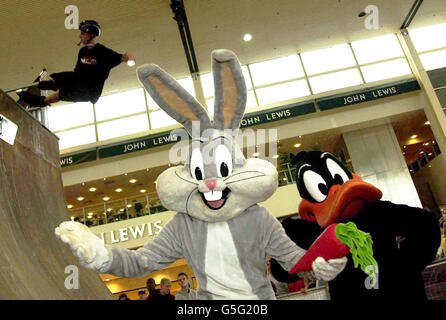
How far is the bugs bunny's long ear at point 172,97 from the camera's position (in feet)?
5.68

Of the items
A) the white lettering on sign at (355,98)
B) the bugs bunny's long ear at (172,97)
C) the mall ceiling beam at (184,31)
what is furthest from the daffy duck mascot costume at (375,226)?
the white lettering on sign at (355,98)

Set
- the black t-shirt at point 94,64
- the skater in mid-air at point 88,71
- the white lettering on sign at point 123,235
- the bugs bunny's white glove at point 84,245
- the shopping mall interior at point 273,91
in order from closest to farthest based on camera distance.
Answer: the bugs bunny's white glove at point 84,245, the skater in mid-air at point 88,71, the black t-shirt at point 94,64, the shopping mall interior at point 273,91, the white lettering on sign at point 123,235

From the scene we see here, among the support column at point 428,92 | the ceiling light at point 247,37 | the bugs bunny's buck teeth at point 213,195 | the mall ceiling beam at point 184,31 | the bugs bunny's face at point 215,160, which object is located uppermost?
the ceiling light at point 247,37

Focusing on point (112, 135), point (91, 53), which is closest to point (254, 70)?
point (112, 135)

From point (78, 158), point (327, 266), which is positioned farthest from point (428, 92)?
point (327, 266)

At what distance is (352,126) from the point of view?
11320 millimetres

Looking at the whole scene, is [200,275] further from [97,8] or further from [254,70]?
[254,70]

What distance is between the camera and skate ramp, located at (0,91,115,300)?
1704 mm

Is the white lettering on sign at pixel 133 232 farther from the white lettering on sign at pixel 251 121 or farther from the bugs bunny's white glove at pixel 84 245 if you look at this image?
the bugs bunny's white glove at pixel 84 245

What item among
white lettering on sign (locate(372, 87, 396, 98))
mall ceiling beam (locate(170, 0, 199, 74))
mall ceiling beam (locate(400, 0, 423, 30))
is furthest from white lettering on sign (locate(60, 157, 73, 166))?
mall ceiling beam (locate(400, 0, 423, 30))

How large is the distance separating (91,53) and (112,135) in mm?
8216

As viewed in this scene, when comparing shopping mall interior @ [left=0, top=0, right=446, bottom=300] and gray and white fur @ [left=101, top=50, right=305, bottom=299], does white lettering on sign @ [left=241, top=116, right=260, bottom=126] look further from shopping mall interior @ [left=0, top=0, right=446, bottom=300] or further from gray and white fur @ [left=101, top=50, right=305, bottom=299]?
gray and white fur @ [left=101, top=50, right=305, bottom=299]

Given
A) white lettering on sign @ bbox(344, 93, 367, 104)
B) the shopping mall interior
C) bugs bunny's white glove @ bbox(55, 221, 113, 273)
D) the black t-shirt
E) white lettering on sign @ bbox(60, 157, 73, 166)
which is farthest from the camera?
white lettering on sign @ bbox(344, 93, 367, 104)

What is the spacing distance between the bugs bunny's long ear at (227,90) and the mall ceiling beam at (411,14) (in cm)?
→ 1049
